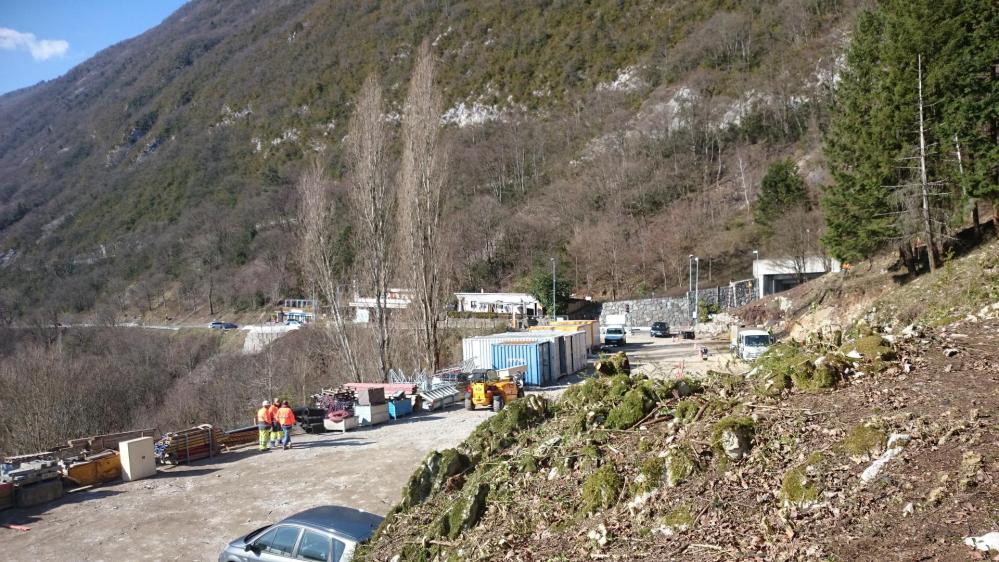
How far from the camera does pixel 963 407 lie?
205 inches

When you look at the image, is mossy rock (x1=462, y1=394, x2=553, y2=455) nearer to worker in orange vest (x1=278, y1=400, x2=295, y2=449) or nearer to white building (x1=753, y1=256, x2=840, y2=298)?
worker in orange vest (x1=278, y1=400, x2=295, y2=449)

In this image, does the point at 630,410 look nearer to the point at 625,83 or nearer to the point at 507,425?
the point at 507,425

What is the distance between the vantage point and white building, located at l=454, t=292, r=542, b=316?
173ft

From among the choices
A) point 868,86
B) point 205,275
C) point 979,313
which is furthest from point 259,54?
point 979,313

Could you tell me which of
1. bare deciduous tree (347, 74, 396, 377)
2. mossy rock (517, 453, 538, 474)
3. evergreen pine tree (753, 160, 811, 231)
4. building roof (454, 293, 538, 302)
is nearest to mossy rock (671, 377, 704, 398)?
mossy rock (517, 453, 538, 474)

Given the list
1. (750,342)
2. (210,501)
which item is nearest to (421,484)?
(210,501)

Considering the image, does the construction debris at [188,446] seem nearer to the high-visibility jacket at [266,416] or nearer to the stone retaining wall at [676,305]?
the high-visibility jacket at [266,416]

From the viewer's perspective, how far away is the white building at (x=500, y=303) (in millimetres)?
52766

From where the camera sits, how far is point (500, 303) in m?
54.3

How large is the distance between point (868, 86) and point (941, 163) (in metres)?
4.58

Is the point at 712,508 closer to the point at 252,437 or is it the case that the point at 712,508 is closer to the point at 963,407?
the point at 963,407

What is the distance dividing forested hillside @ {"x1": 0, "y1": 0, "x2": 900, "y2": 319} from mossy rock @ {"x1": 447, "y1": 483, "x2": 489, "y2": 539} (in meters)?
40.6

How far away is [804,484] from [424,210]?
2504cm

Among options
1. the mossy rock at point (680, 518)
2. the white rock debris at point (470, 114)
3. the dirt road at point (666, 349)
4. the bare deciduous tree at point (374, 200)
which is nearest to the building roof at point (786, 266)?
the dirt road at point (666, 349)
